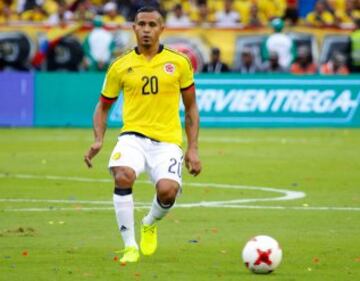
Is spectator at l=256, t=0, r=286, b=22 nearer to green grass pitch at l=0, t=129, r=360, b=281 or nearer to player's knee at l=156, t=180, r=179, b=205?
green grass pitch at l=0, t=129, r=360, b=281

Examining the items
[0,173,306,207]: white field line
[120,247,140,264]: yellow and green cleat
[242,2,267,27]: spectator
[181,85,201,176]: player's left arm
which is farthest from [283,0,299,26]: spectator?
[120,247,140,264]: yellow and green cleat

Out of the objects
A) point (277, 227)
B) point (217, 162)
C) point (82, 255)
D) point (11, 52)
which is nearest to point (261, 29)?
point (11, 52)

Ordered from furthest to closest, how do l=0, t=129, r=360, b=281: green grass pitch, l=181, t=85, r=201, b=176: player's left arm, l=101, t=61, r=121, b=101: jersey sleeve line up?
l=101, t=61, r=121, b=101: jersey sleeve → l=181, t=85, r=201, b=176: player's left arm → l=0, t=129, r=360, b=281: green grass pitch

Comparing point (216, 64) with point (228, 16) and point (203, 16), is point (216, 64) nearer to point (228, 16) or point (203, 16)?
point (203, 16)

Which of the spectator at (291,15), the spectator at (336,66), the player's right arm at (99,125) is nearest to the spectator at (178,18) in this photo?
the spectator at (291,15)

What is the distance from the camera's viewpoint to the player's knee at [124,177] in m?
11.2

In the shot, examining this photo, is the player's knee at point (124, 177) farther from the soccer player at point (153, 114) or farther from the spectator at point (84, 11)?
the spectator at point (84, 11)

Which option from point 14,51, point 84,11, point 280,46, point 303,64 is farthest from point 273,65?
point 14,51

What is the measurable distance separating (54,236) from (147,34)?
2.54 metres

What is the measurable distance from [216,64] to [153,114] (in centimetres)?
1972

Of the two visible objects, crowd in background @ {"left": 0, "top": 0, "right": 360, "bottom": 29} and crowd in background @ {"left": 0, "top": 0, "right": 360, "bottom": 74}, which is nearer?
crowd in background @ {"left": 0, "top": 0, "right": 360, "bottom": 74}

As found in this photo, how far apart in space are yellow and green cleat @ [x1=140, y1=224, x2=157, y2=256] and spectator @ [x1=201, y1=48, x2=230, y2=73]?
19581mm

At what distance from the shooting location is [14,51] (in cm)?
3184

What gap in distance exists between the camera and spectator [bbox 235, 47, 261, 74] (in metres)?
31.7
